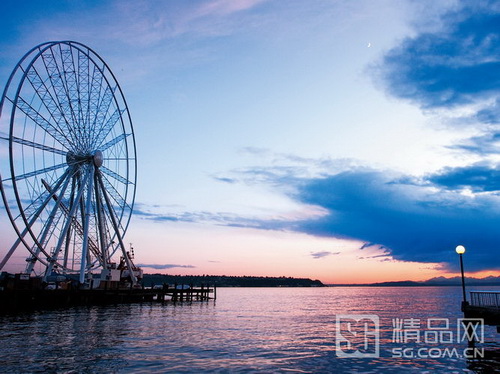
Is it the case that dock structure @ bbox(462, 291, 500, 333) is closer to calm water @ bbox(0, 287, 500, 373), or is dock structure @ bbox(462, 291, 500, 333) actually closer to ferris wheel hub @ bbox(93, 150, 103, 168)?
calm water @ bbox(0, 287, 500, 373)

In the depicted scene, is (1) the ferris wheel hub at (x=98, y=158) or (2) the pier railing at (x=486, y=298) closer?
(2) the pier railing at (x=486, y=298)

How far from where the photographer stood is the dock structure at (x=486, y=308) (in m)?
25.8

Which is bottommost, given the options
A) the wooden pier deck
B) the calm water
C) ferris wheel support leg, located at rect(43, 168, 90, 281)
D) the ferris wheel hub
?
the calm water

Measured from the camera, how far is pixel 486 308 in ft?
86.9

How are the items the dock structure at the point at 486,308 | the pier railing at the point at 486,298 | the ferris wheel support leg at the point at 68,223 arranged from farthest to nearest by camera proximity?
1. the ferris wheel support leg at the point at 68,223
2. the pier railing at the point at 486,298
3. the dock structure at the point at 486,308

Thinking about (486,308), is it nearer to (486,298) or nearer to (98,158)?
(486,298)

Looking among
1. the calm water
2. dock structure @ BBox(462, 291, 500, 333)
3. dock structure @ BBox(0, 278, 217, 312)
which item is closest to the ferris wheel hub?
dock structure @ BBox(0, 278, 217, 312)

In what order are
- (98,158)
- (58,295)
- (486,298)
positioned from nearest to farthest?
1. (486,298)
2. (98,158)
3. (58,295)

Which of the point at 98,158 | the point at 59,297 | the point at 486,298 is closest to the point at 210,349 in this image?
the point at 486,298

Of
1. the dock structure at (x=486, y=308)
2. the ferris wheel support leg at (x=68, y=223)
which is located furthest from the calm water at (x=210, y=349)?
the ferris wheel support leg at (x=68, y=223)

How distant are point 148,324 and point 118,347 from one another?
1518 centimetres

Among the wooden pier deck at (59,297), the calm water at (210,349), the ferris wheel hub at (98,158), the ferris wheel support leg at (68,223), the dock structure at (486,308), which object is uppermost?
the ferris wheel hub at (98,158)

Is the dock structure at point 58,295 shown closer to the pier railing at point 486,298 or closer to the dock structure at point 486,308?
the dock structure at point 486,308

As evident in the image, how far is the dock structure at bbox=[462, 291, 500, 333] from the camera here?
25812 millimetres
